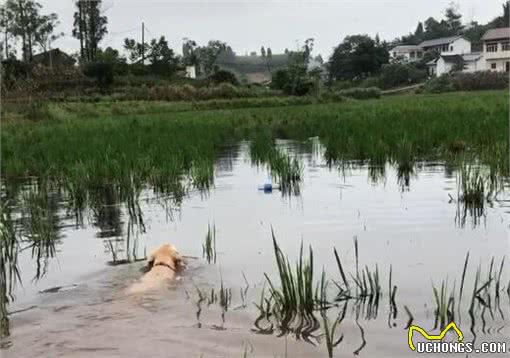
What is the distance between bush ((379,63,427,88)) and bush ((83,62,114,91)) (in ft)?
89.4

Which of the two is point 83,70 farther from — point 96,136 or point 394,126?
point 394,126

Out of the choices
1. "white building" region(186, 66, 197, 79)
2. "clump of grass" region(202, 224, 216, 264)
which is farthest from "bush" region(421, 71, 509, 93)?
"clump of grass" region(202, 224, 216, 264)

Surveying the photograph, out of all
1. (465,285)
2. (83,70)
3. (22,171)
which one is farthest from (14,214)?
(83,70)

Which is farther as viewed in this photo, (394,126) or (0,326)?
(394,126)

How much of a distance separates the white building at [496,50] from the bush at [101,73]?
37.8 metres

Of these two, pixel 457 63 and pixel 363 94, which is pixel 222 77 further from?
pixel 457 63

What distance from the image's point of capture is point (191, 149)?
10406 mm

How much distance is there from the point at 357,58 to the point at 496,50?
13.6m

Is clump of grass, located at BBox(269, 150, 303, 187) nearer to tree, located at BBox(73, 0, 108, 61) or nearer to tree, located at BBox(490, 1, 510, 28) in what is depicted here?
tree, located at BBox(73, 0, 108, 61)

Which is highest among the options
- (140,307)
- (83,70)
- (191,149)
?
(83,70)

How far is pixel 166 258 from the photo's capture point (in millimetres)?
4488

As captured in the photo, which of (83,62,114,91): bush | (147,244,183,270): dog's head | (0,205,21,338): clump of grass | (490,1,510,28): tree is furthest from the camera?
(490,1,510,28): tree

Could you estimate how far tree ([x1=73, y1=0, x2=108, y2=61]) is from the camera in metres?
49.1

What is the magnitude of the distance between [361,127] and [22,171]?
6801 millimetres
